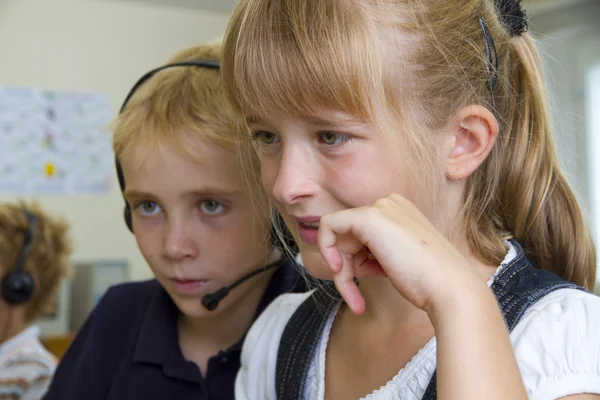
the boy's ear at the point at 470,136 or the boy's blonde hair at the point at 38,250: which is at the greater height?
the boy's ear at the point at 470,136

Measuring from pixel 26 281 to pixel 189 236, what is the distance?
885 mm

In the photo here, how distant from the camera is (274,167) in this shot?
78 cm

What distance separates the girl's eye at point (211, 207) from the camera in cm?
101

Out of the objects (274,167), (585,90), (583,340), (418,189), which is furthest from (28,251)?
(585,90)

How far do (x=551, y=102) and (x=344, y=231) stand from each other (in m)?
0.45

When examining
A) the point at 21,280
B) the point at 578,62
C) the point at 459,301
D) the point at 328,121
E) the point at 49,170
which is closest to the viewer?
the point at 459,301

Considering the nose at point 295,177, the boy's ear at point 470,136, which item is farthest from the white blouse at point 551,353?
the nose at point 295,177

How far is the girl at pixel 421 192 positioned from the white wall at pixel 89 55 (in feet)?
7.91

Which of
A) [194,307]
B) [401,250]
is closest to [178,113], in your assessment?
[194,307]

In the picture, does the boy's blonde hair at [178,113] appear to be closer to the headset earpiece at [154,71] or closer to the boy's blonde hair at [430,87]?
the headset earpiece at [154,71]

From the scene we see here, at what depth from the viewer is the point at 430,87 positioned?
2.46 ft

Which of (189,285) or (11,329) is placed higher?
(189,285)

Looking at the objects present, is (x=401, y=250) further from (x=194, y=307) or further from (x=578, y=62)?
(x=578, y=62)

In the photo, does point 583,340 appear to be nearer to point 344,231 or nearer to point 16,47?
point 344,231
